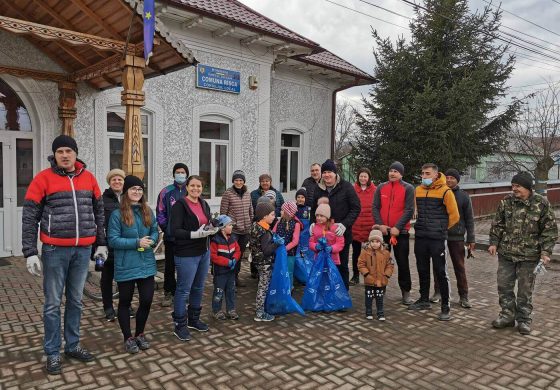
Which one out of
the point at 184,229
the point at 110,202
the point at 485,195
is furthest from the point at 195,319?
the point at 485,195

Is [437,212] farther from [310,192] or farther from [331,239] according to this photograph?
[310,192]

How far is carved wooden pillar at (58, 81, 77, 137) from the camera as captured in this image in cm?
733

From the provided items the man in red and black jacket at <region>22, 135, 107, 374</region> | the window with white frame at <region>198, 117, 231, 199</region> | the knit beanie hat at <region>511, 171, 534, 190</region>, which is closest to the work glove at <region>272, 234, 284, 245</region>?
the man in red and black jacket at <region>22, 135, 107, 374</region>

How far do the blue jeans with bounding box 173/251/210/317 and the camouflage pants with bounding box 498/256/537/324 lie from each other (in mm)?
3336

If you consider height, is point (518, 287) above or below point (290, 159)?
below

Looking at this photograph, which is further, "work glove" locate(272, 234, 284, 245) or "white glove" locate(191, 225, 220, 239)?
"work glove" locate(272, 234, 284, 245)

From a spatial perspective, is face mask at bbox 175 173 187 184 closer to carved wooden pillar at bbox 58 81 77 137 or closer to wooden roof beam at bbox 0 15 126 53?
wooden roof beam at bbox 0 15 126 53

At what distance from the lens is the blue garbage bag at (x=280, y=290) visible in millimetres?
4867

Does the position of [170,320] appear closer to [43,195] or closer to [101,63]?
[43,195]

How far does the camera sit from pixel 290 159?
39.6ft

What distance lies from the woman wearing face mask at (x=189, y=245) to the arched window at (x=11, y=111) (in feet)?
16.0

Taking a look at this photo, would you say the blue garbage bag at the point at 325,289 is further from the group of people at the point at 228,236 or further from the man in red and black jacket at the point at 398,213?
the man in red and black jacket at the point at 398,213

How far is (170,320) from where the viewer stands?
4.85 metres

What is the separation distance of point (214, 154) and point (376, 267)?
5661 mm
